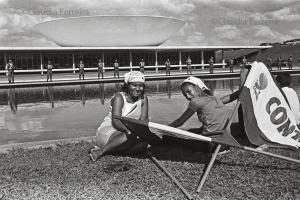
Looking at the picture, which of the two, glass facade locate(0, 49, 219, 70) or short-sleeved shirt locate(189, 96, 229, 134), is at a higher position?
glass facade locate(0, 49, 219, 70)

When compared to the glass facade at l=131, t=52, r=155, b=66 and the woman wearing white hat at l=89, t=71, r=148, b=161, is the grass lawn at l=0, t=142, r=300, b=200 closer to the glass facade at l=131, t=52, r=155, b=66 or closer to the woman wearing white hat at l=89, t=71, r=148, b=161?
the woman wearing white hat at l=89, t=71, r=148, b=161

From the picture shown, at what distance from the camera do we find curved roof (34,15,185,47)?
4181 centimetres

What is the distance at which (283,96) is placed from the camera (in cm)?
511

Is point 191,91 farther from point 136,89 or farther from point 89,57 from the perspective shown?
point 89,57

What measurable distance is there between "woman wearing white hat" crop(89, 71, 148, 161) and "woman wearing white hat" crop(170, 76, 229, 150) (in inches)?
20.6

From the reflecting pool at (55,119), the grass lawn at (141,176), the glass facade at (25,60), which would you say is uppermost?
the glass facade at (25,60)

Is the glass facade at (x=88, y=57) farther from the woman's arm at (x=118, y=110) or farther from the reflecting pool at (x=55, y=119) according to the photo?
the woman's arm at (x=118, y=110)

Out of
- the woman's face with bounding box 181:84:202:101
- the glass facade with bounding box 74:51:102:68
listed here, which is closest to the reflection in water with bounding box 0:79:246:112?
the woman's face with bounding box 181:84:202:101

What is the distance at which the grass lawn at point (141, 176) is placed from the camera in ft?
11.7

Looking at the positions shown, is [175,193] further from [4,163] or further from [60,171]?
[4,163]

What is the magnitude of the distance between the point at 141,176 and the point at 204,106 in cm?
109

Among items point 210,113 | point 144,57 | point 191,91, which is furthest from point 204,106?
point 144,57

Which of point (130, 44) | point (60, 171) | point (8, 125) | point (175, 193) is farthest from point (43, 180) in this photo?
point (130, 44)

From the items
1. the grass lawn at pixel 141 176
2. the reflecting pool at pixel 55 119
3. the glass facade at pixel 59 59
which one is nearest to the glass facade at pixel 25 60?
the glass facade at pixel 59 59
